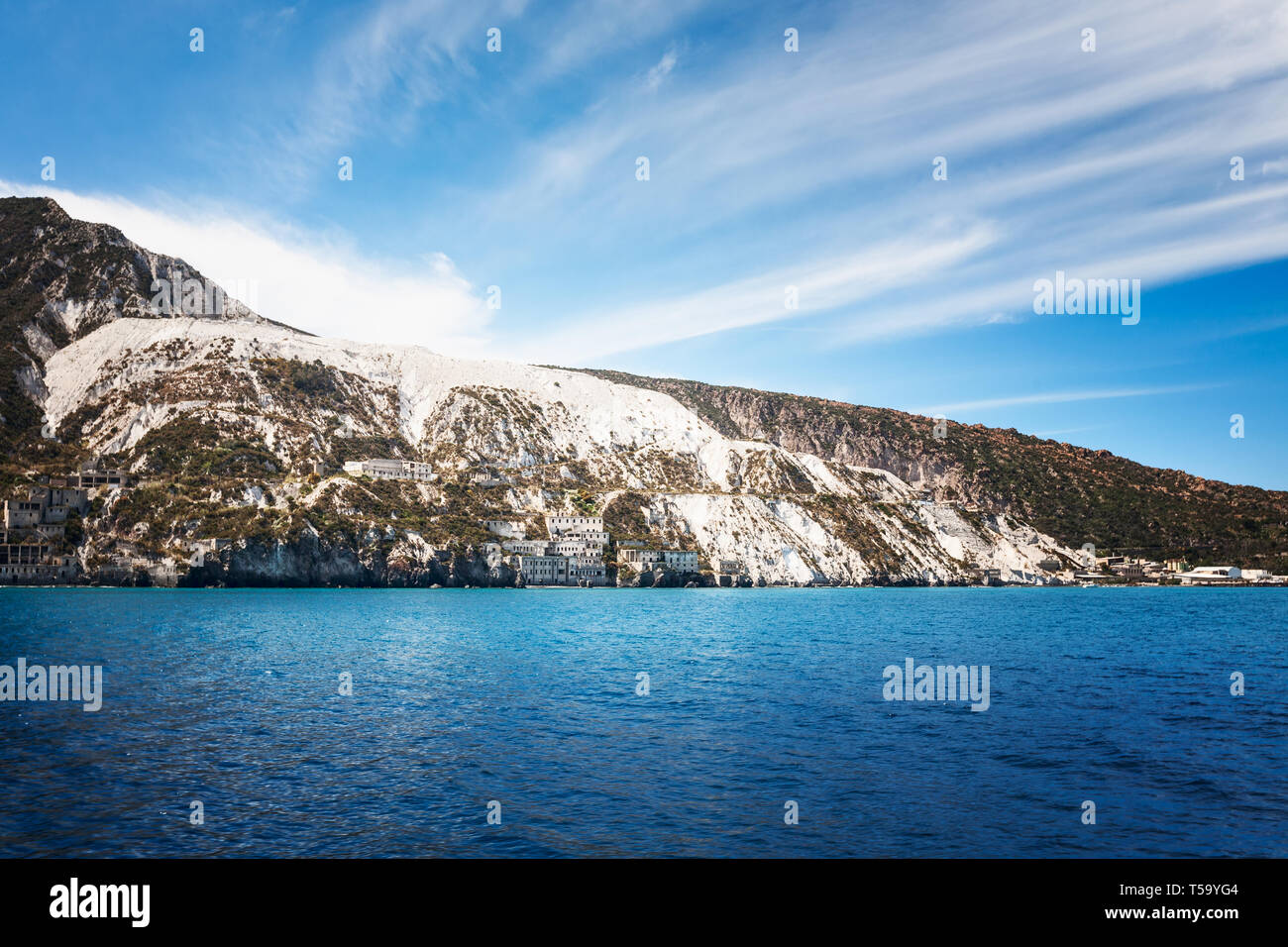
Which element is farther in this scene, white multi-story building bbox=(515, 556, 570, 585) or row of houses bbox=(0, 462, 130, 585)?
white multi-story building bbox=(515, 556, 570, 585)

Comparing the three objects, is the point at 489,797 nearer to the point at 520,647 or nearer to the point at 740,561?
the point at 520,647

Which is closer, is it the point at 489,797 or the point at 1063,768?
the point at 489,797

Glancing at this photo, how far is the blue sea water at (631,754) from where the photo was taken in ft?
62.1

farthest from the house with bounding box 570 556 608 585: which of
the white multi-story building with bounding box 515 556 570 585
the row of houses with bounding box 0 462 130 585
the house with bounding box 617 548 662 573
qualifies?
the row of houses with bounding box 0 462 130 585

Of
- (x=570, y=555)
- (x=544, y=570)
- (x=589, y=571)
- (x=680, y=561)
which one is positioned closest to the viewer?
(x=544, y=570)

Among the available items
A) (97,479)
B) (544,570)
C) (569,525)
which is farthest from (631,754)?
(97,479)

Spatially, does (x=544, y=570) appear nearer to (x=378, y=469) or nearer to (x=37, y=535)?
(x=378, y=469)

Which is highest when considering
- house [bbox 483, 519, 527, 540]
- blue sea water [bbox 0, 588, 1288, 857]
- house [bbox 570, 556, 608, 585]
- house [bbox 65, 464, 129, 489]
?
house [bbox 65, 464, 129, 489]

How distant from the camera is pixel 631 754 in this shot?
87.2 feet

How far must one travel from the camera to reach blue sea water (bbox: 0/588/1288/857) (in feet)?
62.1

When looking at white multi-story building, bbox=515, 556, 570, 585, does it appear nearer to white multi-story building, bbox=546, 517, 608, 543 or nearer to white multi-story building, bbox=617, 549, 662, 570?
white multi-story building, bbox=546, 517, 608, 543
